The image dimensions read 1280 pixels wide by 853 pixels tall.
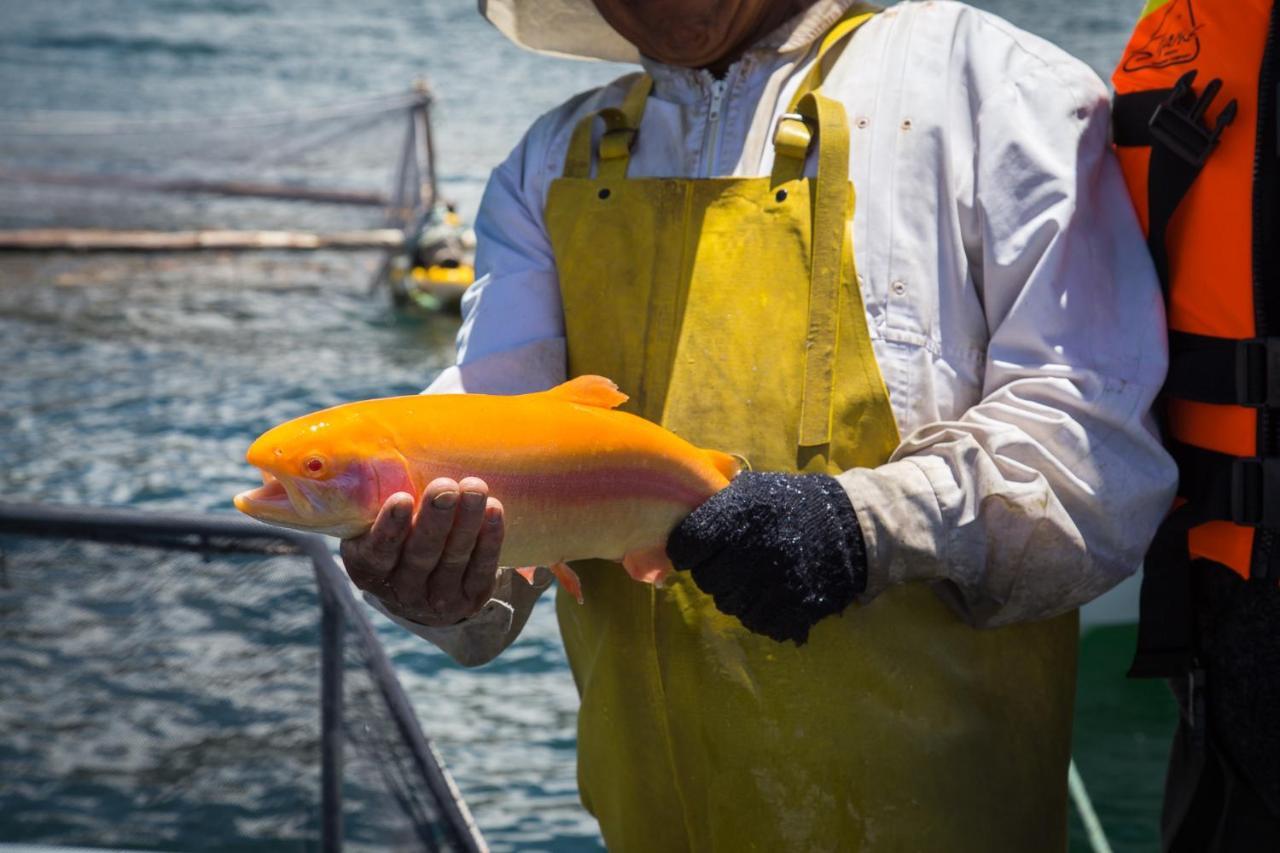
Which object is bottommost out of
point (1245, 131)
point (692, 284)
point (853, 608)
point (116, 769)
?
point (116, 769)

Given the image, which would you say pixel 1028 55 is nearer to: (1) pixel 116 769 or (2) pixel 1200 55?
(2) pixel 1200 55

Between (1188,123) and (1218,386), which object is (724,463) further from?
(1188,123)

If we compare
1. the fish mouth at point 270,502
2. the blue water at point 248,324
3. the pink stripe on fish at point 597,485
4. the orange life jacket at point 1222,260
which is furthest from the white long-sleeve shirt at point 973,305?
the blue water at point 248,324

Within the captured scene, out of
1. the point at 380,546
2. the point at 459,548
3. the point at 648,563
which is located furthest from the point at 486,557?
the point at 648,563

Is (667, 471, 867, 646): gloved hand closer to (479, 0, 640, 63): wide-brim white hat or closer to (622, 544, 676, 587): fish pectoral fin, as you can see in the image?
(622, 544, 676, 587): fish pectoral fin

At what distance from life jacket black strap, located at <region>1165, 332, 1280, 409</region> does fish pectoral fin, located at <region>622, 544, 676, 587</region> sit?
90 centimetres

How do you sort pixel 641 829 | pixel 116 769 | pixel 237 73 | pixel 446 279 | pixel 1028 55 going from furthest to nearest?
pixel 237 73 → pixel 446 279 → pixel 116 769 → pixel 641 829 → pixel 1028 55

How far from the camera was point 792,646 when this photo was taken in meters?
2.50

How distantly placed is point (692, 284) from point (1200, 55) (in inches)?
36.5

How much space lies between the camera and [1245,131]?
248 cm

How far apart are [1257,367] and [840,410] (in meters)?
0.66

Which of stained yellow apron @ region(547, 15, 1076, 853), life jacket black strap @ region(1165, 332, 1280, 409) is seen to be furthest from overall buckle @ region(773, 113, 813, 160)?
life jacket black strap @ region(1165, 332, 1280, 409)

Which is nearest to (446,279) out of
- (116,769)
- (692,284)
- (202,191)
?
(202,191)

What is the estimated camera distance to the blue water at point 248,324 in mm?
6688
